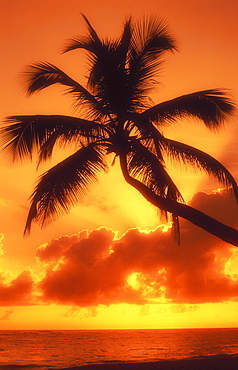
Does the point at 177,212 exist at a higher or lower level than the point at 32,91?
lower

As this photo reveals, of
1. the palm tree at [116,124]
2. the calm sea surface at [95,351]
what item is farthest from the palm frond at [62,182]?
the calm sea surface at [95,351]

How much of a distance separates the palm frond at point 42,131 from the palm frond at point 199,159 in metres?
1.52

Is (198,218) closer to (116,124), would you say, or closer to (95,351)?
(116,124)

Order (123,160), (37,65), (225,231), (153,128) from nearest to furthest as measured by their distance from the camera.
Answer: (225,231)
(123,160)
(153,128)
(37,65)

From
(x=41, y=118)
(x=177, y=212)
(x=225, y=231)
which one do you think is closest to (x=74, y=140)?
(x=41, y=118)

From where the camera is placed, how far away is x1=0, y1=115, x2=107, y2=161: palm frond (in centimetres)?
1002

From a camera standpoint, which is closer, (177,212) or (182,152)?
(177,212)

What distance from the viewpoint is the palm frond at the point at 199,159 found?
9692mm

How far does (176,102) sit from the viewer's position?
1028cm

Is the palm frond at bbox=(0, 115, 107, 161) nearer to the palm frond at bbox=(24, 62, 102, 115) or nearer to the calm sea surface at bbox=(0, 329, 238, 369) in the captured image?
the palm frond at bbox=(24, 62, 102, 115)

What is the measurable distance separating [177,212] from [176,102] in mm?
2878

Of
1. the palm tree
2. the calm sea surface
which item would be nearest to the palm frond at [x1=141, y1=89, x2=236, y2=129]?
the palm tree

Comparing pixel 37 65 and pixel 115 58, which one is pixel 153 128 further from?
pixel 37 65

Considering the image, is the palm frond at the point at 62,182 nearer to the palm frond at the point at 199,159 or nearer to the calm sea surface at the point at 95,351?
the palm frond at the point at 199,159
